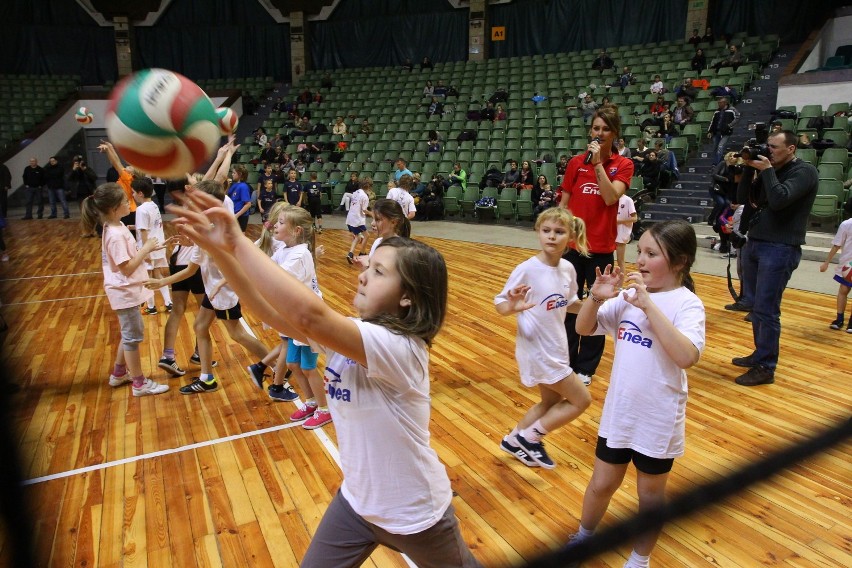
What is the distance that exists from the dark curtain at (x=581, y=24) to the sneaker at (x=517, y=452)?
59.3 ft

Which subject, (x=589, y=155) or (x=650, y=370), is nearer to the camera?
(x=650, y=370)

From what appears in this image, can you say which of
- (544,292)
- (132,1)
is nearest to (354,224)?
(544,292)

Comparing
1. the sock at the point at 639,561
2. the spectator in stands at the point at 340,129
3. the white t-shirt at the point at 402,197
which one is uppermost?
the spectator in stands at the point at 340,129

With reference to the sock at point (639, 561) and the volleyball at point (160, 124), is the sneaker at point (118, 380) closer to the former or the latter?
the volleyball at point (160, 124)

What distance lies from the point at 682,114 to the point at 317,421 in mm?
11850

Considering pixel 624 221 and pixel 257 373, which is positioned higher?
pixel 624 221

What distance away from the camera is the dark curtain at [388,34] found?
21172mm

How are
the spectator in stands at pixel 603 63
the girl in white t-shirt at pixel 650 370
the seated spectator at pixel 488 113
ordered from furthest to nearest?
the spectator in stands at pixel 603 63 → the seated spectator at pixel 488 113 → the girl in white t-shirt at pixel 650 370

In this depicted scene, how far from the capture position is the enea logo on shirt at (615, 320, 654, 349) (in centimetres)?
206

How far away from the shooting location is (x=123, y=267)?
3.88m

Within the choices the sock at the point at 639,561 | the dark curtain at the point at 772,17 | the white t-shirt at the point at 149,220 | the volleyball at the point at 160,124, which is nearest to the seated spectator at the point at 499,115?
the dark curtain at the point at 772,17

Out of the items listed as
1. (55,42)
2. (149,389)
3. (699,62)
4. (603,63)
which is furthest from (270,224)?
(55,42)

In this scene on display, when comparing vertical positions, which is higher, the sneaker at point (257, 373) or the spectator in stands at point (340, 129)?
the spectator in stands at point (340, 129)

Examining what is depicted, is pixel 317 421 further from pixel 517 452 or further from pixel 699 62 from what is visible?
pixel 699 62
